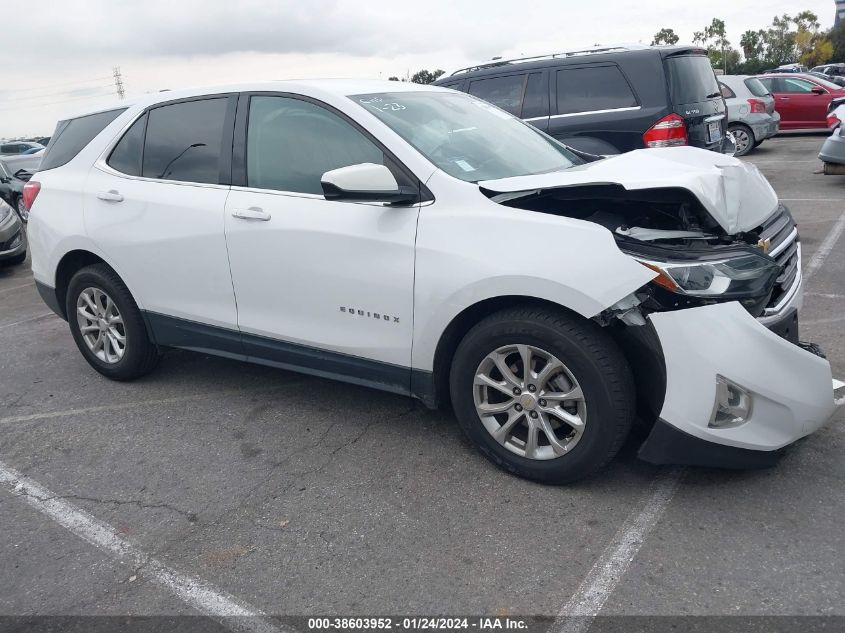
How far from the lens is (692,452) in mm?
3016

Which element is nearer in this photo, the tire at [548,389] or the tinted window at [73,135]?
the tire at [548,389]

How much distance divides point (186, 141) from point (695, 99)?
521cm

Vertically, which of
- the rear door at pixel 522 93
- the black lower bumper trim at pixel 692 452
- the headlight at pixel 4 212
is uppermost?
the rear door at pixel 522 93

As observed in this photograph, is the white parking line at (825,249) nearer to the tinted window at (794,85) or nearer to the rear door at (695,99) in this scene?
the rear door at (695,99)

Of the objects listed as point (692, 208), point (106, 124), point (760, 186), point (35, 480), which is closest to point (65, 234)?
point (106, 124)

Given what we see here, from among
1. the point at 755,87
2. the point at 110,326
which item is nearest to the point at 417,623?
the point at 110,326

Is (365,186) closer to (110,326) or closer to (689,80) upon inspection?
(110,326)

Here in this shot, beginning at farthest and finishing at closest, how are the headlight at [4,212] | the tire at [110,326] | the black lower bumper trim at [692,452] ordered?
the headlight at [4,212], the tire at [110,326], the black lower bumper trim at [692,452]

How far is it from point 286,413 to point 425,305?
4.47 feet

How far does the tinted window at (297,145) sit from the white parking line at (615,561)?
1.96 m

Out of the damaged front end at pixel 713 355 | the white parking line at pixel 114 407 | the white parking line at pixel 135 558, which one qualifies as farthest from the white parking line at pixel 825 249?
the white parking line at pixel 135 558

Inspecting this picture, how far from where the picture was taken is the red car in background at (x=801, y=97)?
57.9 ft

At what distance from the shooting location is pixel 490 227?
3238 mm

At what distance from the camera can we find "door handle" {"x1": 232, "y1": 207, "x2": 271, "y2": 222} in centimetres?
384
